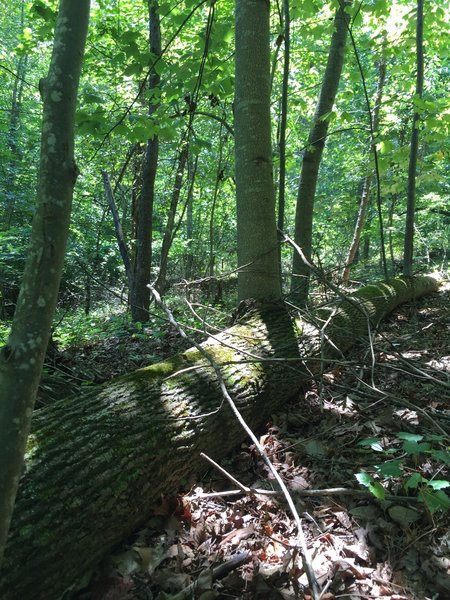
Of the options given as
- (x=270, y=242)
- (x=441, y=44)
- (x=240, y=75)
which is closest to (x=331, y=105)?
(x=441, y=44)

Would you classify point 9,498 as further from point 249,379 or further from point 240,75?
point 240,75

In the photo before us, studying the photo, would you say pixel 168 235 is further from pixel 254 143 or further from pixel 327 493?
pixel 327 493

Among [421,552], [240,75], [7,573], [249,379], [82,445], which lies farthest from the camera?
[240,75]

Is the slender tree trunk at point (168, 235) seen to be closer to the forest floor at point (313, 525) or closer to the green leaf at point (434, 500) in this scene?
the forest floor at point (313, 525)

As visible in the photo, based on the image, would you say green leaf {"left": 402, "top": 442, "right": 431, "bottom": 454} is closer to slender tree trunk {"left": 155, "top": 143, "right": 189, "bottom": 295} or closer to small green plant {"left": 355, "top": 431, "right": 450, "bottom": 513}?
small green plant {"left": 355, "top": 431, "right": 450, "bottom": 513}

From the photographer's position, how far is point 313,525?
2.12 meters

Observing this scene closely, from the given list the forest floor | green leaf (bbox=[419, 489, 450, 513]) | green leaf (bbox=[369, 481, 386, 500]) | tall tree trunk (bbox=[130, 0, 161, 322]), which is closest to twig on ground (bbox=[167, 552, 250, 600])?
the forest floor

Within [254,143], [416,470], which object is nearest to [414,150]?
[254,143]

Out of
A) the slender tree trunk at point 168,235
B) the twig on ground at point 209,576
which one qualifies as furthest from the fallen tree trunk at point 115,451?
the slender tree trunk at point 168,235

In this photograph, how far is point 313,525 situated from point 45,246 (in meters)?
1.98

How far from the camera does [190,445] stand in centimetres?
243

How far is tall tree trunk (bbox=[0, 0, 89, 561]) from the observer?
3.14 ft

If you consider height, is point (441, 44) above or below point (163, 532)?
above

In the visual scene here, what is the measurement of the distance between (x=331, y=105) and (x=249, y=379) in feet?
17.0
